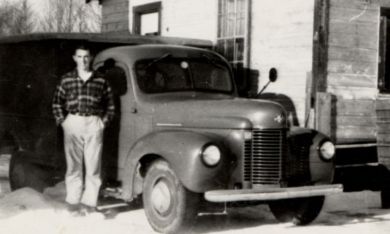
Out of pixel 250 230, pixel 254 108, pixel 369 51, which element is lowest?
pixel 250 230

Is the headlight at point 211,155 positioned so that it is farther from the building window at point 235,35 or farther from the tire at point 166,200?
the building window at point 235,35

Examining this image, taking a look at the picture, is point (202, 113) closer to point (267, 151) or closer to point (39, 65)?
point (267, 151)

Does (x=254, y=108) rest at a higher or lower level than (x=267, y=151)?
higher

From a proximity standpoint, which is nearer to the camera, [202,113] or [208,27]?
[202,113]

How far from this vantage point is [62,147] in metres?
8.38

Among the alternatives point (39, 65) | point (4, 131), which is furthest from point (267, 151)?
point (4, 131)

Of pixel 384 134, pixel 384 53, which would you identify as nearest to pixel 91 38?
pixel 384 134

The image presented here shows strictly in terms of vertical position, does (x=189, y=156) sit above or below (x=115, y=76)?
below

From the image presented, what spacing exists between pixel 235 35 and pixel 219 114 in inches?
175

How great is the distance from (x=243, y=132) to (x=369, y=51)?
13.7 feet

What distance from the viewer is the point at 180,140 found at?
654 cm

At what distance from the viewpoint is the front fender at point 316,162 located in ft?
23.5

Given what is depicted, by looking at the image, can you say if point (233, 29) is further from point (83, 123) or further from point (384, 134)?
point (83, 123)

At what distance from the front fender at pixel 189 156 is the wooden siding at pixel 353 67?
3615 mm
